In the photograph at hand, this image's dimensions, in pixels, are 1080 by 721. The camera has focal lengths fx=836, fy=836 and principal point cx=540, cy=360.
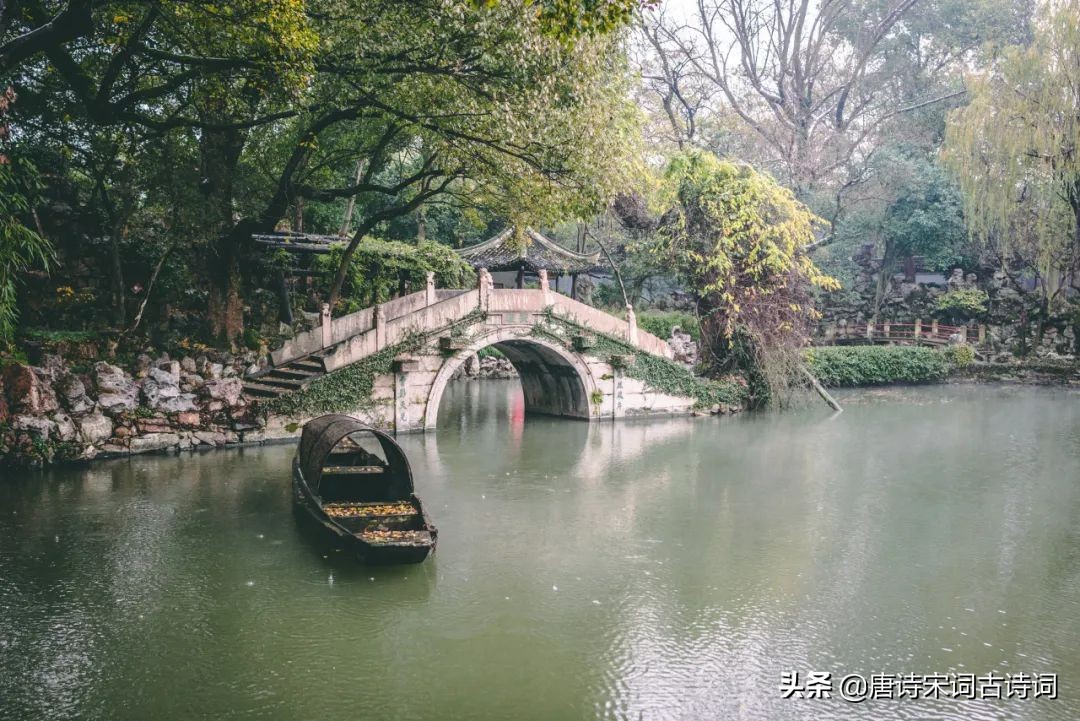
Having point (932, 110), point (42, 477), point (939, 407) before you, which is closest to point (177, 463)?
point (42, 477)

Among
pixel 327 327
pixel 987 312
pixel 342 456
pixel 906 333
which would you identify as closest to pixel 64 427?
pixel 327 327

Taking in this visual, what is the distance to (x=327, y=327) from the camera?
17.1 meters

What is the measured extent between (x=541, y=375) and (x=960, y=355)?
16.5 m

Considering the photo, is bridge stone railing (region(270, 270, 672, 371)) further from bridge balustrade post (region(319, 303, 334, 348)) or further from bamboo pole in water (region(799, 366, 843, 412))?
bamboo pole in water (region(799, 366, 843, 412))

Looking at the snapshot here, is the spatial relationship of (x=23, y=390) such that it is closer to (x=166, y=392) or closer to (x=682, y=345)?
(x=166, y=392)

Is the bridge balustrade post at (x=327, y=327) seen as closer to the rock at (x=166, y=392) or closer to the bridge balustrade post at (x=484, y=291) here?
the rock at (x=166, y=392)

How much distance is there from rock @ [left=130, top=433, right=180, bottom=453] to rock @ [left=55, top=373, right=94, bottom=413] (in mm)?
995

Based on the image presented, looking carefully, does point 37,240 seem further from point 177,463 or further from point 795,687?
point 795,687

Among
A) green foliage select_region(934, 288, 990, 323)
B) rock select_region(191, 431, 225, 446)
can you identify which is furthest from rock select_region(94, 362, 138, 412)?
green foliage select_region(934, 288, 990, 323)

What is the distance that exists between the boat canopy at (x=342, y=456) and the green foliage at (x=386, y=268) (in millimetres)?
9488

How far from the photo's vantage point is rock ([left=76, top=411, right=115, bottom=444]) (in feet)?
45.9

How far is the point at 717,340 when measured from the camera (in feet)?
71.4

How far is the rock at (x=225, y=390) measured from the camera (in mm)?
15383

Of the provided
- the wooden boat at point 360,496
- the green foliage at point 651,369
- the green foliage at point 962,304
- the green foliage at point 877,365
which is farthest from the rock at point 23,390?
the green foliage at point 962,304
